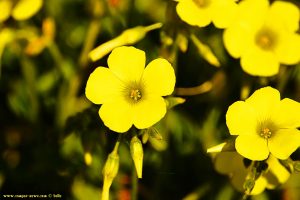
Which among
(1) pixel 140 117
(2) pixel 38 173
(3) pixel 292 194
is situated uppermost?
(1) pixel 140 117

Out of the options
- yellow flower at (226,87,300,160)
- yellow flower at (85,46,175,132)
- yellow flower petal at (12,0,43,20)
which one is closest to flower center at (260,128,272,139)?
yellow flower at (226,87,300,160)

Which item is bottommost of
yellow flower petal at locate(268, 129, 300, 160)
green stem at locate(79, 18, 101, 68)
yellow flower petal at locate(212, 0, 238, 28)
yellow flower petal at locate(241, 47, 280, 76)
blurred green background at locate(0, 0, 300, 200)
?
blurred green background at locate(0, 0, 300, 200)

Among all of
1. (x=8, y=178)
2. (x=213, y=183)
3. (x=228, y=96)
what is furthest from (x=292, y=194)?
(x=8, y=178)

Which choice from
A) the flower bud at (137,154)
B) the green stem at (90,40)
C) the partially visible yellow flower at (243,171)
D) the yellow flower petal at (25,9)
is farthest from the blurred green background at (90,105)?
the flower bud at (137,154)

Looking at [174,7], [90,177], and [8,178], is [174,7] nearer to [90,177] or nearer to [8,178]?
[90,177]

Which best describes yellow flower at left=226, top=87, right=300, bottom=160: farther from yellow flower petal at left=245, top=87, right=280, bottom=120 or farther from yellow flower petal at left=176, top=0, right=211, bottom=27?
yellow flower petal at left=176, top=0, right=211, bottom=27

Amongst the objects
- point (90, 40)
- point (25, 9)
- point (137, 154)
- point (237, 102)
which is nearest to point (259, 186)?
point (237, 102)
